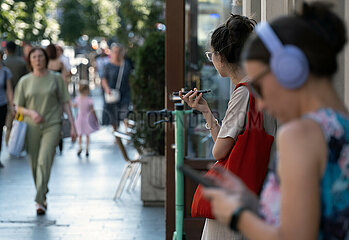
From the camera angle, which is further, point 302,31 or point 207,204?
point 207,204

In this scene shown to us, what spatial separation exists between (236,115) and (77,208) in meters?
5.57

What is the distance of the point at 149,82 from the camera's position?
910 centimetres

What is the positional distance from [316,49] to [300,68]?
75 mm

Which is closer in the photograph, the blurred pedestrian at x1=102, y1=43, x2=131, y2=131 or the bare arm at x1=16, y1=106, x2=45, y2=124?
the bare arm at x1=16, y1=106, x2=45, y2=124

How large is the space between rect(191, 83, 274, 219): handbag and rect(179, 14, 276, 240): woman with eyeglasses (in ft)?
0.13

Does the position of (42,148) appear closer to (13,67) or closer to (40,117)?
(40,117)

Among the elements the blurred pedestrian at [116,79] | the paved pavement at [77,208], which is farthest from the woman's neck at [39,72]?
the blurred pedestrian at [116,79]

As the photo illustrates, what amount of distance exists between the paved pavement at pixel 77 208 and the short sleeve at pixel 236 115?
3892 mm

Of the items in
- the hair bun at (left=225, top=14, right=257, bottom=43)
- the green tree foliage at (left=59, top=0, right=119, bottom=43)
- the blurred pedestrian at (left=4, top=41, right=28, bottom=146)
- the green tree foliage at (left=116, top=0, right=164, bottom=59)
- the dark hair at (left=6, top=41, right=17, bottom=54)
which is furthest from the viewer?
the green tree foliage at (left=59, top=0, right=119, bottom=43)

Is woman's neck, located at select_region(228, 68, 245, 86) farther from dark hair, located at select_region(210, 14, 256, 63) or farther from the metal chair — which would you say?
the metal chair

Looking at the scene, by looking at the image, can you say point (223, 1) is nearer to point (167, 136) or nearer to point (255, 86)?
point (167, 136)

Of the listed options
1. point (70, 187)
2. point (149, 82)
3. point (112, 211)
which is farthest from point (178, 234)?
point (70, 187)

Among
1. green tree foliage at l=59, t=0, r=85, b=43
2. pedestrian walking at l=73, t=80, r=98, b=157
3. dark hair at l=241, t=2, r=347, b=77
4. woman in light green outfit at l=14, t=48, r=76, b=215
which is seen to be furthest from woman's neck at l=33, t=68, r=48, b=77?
green tree foliage at l=59, t=0, r=85, b=43

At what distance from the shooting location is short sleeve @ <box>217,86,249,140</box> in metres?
3.22
